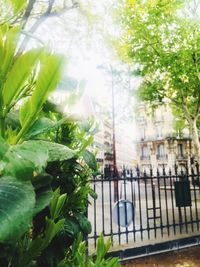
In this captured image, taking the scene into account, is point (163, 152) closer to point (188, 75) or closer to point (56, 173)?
point (188, 75)

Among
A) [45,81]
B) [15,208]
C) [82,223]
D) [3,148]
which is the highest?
[45,81]

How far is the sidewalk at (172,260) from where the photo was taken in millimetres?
4695

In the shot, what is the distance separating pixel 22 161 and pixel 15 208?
90mm

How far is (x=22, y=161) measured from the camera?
0.45 m

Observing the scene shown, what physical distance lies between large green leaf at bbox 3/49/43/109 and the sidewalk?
483 centimetres

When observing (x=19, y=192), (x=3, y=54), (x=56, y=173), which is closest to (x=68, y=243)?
(x=56, y=173)

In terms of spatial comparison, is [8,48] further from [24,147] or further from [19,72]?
[24,147]

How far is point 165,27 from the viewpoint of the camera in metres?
12.8

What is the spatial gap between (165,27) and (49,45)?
13591 mm

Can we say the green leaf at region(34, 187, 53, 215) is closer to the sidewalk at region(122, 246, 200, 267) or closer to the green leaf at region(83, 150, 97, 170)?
the green leaf at region(83, 150, 97, 170)

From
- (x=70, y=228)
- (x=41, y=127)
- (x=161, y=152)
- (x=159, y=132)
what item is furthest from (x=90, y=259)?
(x=159, y=132)

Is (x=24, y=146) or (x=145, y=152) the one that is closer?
(x=24, y=146)

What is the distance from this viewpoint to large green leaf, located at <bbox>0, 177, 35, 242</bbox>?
0.44m

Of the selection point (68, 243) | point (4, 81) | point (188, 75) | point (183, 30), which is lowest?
point (68, 243)
